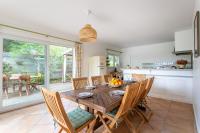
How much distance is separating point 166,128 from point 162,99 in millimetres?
1885

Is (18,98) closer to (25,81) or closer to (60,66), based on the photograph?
(25,81)

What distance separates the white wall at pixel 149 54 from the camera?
18.1ft

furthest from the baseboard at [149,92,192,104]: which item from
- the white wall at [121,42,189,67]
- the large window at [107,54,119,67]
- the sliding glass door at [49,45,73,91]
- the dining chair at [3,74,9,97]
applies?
the dining chair at [3,74,9,97]

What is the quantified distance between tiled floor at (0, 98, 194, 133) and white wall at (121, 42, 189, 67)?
10.5 feet

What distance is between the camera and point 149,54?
6.15m

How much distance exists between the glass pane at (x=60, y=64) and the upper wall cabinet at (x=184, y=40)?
3911 mm

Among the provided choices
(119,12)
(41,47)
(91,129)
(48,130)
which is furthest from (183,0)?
(41,47)

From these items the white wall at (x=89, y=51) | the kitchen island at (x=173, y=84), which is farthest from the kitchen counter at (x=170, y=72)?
the white wall at (x=89, y=51)

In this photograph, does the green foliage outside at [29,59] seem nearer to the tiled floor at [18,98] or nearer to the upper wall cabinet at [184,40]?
the tiled floor at [18,98]

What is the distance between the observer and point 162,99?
3.73 meters

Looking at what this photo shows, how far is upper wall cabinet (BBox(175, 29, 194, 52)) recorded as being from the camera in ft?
11.9

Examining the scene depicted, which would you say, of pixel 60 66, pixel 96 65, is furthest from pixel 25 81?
pixel 96 65

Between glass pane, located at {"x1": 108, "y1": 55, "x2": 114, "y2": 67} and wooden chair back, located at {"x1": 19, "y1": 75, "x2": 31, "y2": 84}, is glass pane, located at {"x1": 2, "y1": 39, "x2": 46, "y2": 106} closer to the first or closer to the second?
wooden chair back, located at {"x1": 19, "y1": 75, "x2": 31, "y2": 84}

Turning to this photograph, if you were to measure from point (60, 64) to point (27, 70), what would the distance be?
3.62 ft
